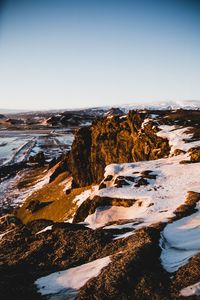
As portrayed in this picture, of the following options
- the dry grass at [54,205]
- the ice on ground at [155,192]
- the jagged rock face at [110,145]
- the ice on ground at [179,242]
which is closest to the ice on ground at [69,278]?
the ice on ground at [179,242]

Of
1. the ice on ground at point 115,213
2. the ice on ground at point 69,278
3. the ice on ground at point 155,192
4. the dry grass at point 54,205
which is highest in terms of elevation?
the ice on ground at point 69,278

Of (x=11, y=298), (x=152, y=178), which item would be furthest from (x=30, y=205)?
(x=11, y=298)

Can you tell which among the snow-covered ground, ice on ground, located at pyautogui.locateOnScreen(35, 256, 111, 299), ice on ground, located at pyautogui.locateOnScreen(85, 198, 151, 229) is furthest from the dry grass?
ice on ground, located at pyautogui.locateOnScreen(35, 256, 111, 299)

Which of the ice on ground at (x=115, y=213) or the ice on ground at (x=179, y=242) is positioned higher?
the ice on ground at (x=179, y=242)

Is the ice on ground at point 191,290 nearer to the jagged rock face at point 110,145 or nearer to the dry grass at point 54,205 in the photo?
the dry grass at point 54,205

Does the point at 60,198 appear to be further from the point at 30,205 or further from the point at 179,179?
the point at 179,179

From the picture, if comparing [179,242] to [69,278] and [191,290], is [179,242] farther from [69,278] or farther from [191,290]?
[69,278]
